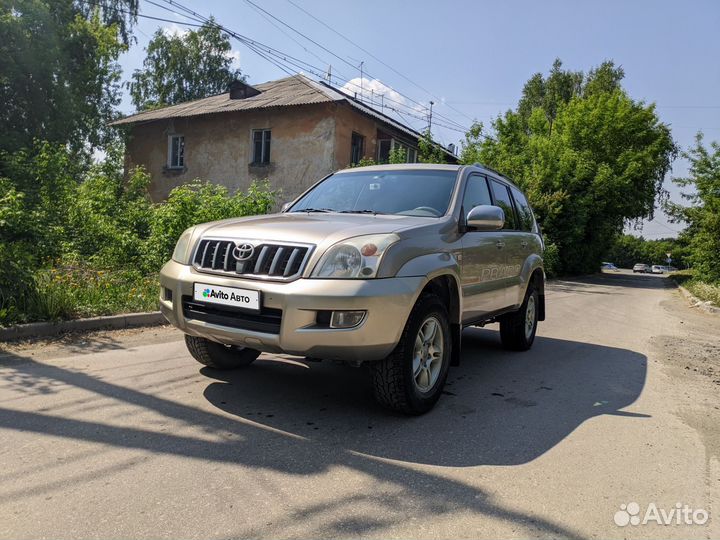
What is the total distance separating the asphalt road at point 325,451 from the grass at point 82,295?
0.59 m

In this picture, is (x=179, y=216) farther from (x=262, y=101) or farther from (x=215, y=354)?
(x=262, y=101)

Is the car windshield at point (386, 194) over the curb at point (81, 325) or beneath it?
over

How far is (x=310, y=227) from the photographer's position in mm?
3596

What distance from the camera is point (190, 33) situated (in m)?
35.0

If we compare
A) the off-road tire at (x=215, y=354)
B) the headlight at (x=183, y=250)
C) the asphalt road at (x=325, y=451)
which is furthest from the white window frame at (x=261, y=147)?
the headlight at (x=183, y=250)

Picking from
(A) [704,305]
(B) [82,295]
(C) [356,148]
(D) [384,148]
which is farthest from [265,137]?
(A) [704,305]

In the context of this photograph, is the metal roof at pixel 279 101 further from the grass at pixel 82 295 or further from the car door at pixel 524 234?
the car door at pixel 524 234

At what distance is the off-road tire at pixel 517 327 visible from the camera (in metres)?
6.09

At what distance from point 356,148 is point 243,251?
684 inches

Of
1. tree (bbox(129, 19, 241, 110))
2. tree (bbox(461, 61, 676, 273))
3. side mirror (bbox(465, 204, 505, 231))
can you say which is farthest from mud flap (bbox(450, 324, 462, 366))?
tree (bbox(129, 19, 241, 110))

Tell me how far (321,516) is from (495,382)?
112 inches

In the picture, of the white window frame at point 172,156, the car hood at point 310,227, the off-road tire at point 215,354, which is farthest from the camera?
the white window frame at point 172,156

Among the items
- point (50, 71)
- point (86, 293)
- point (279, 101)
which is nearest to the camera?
point (86, 293)

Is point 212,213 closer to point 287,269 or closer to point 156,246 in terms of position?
point 156,246
